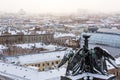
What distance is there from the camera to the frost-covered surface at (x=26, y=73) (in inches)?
1190

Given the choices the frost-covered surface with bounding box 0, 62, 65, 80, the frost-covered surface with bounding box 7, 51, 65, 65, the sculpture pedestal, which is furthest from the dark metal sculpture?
the frost-covered surface with bounding box 7, 51, 65, 65

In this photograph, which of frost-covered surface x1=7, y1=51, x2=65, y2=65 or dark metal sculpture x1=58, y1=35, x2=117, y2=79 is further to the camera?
frost-covered surface x1=7, y1=51, x2=65, y2=65

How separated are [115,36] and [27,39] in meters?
25.5

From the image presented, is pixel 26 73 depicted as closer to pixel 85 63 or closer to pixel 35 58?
pixel 35 58

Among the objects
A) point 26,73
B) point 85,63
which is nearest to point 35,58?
point 26,73

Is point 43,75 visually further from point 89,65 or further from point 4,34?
point 4,34

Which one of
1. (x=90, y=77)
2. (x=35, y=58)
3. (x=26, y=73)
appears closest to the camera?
(x=90, y=77)

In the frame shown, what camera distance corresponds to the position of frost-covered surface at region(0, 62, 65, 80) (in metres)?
30.2

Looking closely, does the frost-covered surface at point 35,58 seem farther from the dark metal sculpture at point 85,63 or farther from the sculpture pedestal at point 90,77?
the sculpture pedestal at point 90,77

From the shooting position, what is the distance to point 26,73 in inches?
1249

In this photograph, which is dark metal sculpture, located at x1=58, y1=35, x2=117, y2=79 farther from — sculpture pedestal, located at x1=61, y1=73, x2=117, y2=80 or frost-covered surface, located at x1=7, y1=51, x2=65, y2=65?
frost-covered surface, located at x1=7, y1=51, x2=65, y2=65

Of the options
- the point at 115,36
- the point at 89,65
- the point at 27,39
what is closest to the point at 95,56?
the point at 89,65

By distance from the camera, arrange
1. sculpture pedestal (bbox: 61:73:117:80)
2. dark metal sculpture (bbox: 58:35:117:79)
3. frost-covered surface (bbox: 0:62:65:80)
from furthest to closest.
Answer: frost-covered surface (bbox: 0:62:65:80)
dark metal sculpture (bbox: 58:35:117:79)
sculpture pedestal (bbox: 61:73:117:80)

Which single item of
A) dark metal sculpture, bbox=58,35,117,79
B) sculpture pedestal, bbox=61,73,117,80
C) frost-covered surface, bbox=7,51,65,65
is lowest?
frost-covered surface, bbox=7,51,65,65
